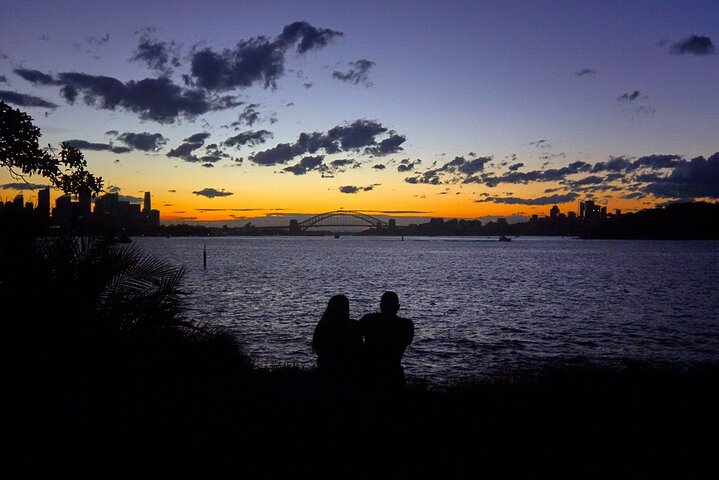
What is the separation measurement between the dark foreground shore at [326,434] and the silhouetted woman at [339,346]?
324mm

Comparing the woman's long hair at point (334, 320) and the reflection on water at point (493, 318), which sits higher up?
the woman's long hair at point (334, 320)

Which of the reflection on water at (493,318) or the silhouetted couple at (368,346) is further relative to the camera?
the reflection on water at (493,318)

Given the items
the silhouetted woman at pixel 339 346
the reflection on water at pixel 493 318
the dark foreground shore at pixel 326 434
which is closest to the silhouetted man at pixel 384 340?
the silhouetted woman at pixel 339 346

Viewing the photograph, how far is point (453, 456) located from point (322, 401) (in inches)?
75.3

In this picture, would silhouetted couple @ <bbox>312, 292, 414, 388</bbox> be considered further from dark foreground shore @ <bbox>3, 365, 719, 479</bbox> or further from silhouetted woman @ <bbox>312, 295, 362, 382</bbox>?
dark foreground shore @ <bbox>3, 365, 719, 479</bbox>

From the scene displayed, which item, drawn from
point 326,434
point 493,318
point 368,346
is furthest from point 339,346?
point 493,318

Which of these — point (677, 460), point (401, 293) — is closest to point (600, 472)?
point (677, 460)

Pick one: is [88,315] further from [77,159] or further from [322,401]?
Result: [322,401]

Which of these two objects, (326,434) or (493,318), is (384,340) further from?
(493,318)

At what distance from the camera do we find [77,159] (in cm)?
764

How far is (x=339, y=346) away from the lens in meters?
8.24

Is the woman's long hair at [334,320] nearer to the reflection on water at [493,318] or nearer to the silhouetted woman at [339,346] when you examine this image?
the silhouetted woman at [339,346]

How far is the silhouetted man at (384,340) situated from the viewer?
8188mm

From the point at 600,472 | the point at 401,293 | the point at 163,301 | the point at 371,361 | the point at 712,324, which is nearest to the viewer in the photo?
the point at 600,472
